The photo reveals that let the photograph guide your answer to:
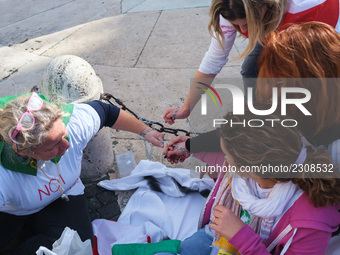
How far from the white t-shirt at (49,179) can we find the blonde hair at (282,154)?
1.17 metres

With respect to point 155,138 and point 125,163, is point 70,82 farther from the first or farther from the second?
point 125,163

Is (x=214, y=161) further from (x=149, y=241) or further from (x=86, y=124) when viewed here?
(x=86, y=124)

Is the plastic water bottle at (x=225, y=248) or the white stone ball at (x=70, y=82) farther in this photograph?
the white stone ball at (x=70, y=82)

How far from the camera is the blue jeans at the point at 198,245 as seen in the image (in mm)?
2330

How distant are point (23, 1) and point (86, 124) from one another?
5152mm

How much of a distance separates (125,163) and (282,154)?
6.53 feet

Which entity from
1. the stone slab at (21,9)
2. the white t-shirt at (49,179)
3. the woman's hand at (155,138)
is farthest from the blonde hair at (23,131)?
the stone slab at (21,9)

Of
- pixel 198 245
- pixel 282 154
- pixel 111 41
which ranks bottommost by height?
pixel 198 245

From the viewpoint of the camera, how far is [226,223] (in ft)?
6.45

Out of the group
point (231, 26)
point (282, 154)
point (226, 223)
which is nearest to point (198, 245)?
point (226, 223)

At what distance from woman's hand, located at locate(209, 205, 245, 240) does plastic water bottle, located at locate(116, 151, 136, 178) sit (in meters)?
1.47

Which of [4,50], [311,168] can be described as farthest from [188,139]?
[4,50]

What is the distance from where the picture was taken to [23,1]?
6.70m

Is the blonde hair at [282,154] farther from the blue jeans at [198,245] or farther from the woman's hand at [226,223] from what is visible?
the blue jeans at [198,245]
